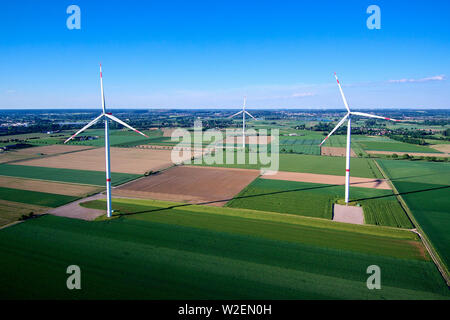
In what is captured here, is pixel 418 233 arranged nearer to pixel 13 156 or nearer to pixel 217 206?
pixel 217 206

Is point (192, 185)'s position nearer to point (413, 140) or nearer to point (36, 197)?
point (36, 197)

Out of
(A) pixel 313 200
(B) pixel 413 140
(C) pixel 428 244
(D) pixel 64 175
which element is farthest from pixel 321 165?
(B) pixel 413 140

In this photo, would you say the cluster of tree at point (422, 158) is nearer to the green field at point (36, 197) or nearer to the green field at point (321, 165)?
the green field at point (321, 165)

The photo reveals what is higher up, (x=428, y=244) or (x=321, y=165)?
(x=321, y=165)

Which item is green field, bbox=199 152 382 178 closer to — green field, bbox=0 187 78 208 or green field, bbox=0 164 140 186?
green field, bbox=0 164 140 186
